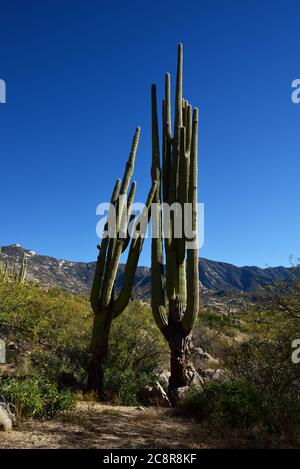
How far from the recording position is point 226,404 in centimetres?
743

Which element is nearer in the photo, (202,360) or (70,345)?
(70,345)

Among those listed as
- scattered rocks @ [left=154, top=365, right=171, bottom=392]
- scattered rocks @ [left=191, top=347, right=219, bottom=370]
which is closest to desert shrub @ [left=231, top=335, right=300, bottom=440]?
scattered rocks @ [left=154, top=365, right=171, bottom=392]

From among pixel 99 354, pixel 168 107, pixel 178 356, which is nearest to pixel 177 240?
pixel 178 356

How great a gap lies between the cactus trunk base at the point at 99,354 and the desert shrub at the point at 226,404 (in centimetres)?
226

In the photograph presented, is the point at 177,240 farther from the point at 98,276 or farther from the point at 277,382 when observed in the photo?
the point at 277,382

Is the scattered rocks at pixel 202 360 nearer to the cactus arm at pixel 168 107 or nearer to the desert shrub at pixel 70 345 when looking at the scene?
the desert shrub at pixel 70 345

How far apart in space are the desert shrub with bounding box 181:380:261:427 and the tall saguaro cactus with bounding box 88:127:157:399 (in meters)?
2.66

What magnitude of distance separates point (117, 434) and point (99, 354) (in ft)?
12.2

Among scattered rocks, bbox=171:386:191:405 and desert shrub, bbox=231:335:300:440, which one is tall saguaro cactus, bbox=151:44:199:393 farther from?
desert shrub, bbox=231:335:300:440

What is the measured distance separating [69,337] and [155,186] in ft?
17.0

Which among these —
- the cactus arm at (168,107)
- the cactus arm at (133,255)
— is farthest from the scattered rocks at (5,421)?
the cactus arm at (168,107)

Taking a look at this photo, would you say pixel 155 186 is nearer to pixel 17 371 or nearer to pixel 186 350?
pixel 186 350

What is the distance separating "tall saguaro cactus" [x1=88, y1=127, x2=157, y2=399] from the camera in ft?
33.5

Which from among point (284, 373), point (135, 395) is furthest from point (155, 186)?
point (284, 373)
